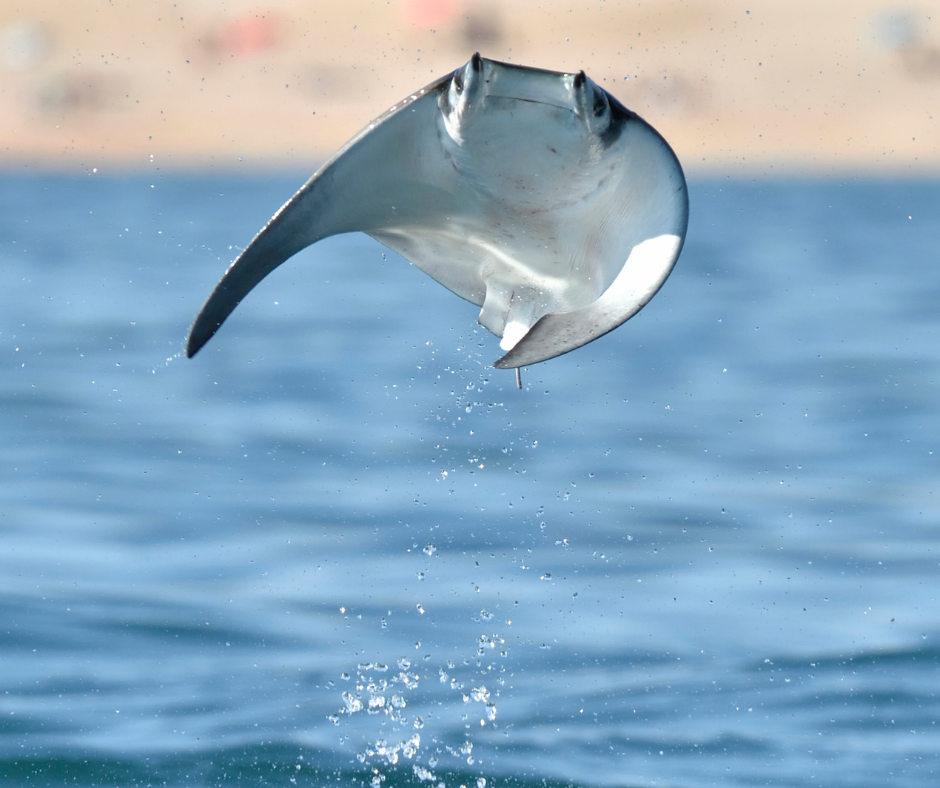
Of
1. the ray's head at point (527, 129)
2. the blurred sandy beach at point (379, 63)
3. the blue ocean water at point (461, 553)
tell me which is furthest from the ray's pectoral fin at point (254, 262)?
the blurred sandy beach at point (379, 63)

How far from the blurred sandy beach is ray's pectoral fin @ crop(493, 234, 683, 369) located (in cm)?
2594

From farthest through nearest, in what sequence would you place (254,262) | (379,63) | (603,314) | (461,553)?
(379,63) → (461,553) → (254,262) → (603,314)

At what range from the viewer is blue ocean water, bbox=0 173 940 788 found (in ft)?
12.9

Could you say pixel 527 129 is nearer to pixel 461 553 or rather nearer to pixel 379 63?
pixel 461 553

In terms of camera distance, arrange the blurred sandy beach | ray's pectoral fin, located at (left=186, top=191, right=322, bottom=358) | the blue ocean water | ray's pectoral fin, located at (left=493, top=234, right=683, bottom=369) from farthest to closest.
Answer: the blurred sandy beach, the blue ocean water, ray's pectoral fin, located at (left=186, top=191, right=322, bottom=358), ray's pectoral fin, located at (left=493, top=234, right=683, bottom=369)

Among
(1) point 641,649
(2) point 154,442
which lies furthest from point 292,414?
(1) point 641,649

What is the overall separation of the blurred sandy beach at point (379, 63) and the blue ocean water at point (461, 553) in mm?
16888

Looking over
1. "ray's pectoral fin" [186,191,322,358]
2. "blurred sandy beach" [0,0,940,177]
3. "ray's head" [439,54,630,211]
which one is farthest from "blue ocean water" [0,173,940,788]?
"blurred sandy beach" [0,0,940,177]

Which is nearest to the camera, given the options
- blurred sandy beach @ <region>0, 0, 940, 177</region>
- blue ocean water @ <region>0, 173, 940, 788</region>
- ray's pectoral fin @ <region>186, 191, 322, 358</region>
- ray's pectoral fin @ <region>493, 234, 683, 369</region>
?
ray's pectoral fin @ <region>493, 234, 683, 369</region>

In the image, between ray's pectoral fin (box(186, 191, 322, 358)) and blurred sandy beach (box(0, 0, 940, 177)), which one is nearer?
ray's pectoral fin (box(186, 191, 322, 358))

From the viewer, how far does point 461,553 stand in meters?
5.93

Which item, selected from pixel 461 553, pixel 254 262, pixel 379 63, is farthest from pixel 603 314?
pixel 379 63

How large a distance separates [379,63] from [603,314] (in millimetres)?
29150

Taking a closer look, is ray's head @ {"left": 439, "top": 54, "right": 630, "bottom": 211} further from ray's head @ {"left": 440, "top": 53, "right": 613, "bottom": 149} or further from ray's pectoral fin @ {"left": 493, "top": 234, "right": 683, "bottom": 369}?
ray's pectoral fin @ {"left": 493, "top": 234, "right": 683, "bottom": 369}
